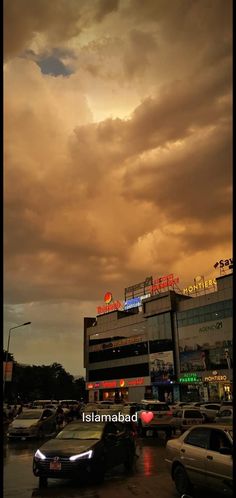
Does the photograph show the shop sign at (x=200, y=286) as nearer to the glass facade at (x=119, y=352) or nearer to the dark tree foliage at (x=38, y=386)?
the glass facade at (x=119, y=352)

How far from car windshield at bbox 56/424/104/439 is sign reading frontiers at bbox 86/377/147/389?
71.1 metres

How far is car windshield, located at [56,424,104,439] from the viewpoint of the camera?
12797mm

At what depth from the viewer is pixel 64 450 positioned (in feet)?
38.2

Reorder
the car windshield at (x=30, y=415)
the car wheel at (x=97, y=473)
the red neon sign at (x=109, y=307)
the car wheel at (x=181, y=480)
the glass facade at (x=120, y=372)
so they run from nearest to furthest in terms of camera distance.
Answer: the car wheel at (x=181, y=480)
the car wheel at (x=97, y=473)
the car windshield at (x=30, y=415)
the glass facade at (x=120, y=372)
the red neon sign at (x=109, y=307)

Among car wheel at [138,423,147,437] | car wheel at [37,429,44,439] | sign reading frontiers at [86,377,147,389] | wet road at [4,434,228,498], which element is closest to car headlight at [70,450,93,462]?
wet road at [4,434,228,498]

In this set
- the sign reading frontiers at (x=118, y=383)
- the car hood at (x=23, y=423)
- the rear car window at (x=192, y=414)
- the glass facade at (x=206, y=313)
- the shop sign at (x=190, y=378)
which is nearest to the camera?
the rear car window at (x=192, y=414)

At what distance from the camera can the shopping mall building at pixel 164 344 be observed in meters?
68.4

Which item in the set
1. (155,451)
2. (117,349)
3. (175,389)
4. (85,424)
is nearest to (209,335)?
(175,389)

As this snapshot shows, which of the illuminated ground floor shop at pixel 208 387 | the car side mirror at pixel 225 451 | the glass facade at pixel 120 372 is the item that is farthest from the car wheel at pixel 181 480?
the glass facade at pixel 120 372

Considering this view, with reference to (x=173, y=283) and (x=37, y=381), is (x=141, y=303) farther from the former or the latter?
(x=37, y=381)

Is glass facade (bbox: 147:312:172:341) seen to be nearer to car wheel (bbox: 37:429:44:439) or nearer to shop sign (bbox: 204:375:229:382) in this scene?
shop sign (bbox: 204:375:229:382)

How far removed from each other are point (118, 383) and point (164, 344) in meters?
17.1

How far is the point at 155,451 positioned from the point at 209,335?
52542 mm

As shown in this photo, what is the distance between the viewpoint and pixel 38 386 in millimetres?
122000
